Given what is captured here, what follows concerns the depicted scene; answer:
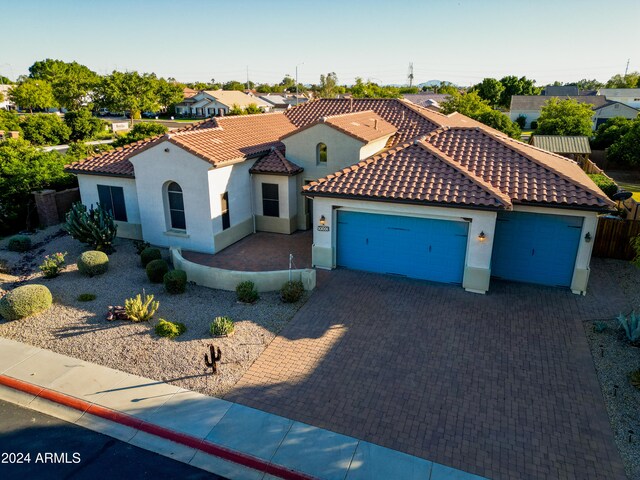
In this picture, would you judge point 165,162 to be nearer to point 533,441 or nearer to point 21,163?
point 21,163

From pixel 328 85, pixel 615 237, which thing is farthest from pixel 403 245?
pixel 328 85

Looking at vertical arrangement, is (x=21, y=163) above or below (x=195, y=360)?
above

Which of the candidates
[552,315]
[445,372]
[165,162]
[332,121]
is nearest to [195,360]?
[445,372]

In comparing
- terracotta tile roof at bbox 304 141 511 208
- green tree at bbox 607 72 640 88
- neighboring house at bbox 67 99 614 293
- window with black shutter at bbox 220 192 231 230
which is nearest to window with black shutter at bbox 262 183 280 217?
neighboring house at bbox 67 99 614 293

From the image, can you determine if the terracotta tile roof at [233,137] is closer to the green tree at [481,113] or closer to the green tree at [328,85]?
the green tree at [481,113]

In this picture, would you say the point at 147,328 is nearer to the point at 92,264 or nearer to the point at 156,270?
the point at 156,270

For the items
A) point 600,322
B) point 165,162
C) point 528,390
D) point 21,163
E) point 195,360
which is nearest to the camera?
point 528,390

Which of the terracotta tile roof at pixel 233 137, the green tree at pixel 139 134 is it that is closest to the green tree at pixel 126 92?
the green tree at pixel 139 134
